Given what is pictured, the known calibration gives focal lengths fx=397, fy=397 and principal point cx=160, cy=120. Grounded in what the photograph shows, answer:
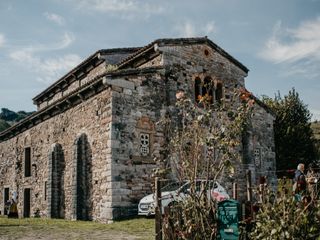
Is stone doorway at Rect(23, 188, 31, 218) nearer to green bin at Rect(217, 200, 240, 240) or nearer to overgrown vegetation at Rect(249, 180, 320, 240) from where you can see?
green bin at Rect(217, 200, 240, 240)

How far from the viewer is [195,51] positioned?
18922mm

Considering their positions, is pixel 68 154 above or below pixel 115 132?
below

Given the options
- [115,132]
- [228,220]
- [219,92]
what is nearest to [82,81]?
[219,92]

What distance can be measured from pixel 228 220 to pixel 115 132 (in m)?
8.78

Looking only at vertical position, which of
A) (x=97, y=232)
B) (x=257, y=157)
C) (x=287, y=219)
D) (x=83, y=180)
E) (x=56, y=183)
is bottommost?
(x=97, y=232)

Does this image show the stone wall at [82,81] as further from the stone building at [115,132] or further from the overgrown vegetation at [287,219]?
the overgrown vegetation at [287,219]

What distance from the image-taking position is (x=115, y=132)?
15.5 metres

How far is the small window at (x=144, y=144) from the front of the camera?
16.3 meters

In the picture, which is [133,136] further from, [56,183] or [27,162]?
[27,162]

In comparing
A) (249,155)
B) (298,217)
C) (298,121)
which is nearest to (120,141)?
(249,155)

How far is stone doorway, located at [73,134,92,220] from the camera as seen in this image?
1670cm

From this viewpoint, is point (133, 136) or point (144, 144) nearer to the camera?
point (133, 136)

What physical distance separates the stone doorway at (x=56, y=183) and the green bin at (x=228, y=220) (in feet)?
42.6

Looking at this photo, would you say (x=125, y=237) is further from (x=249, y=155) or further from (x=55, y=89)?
(x=55, y=89)
